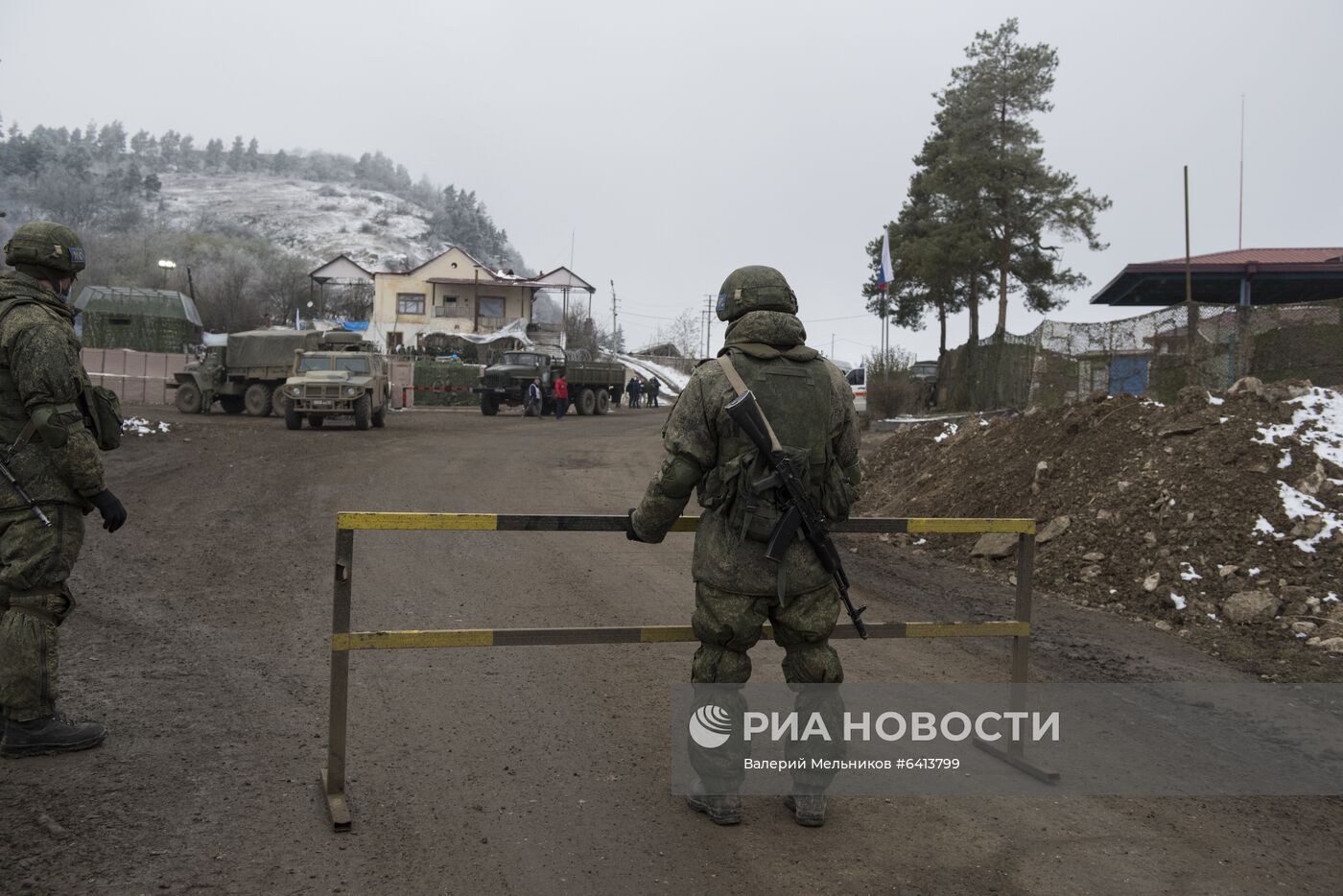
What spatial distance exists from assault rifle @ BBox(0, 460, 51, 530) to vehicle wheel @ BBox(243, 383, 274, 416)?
25.4 meters

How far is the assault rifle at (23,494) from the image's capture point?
3916 mm

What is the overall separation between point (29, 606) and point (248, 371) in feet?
84.1

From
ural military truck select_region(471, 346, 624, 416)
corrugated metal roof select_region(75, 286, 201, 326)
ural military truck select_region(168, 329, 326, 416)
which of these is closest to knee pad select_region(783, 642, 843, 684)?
ural military truck select_region(168, 329, 326, 416)

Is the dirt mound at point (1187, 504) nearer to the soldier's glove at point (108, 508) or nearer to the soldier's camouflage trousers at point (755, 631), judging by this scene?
the soldier's camouflage trousers at point (755, 631)

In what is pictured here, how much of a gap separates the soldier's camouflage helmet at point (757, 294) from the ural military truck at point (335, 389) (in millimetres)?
20427

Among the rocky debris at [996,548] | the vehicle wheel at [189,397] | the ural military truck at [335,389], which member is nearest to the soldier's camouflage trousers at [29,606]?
the rocky debris at [996,548]

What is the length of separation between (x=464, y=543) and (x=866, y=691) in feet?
15.8

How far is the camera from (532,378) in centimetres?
3416

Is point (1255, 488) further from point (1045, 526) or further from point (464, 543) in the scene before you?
point (464, 543)

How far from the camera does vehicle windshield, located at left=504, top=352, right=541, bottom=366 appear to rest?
34.7 m

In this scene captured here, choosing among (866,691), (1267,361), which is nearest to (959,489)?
(1267,361)

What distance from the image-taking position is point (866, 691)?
5258 mm

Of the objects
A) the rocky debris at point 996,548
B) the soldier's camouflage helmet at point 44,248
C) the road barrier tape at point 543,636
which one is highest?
the soldier's camouflage helmet at point 44,248

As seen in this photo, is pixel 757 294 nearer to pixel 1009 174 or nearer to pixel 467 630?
pixel 467 630
